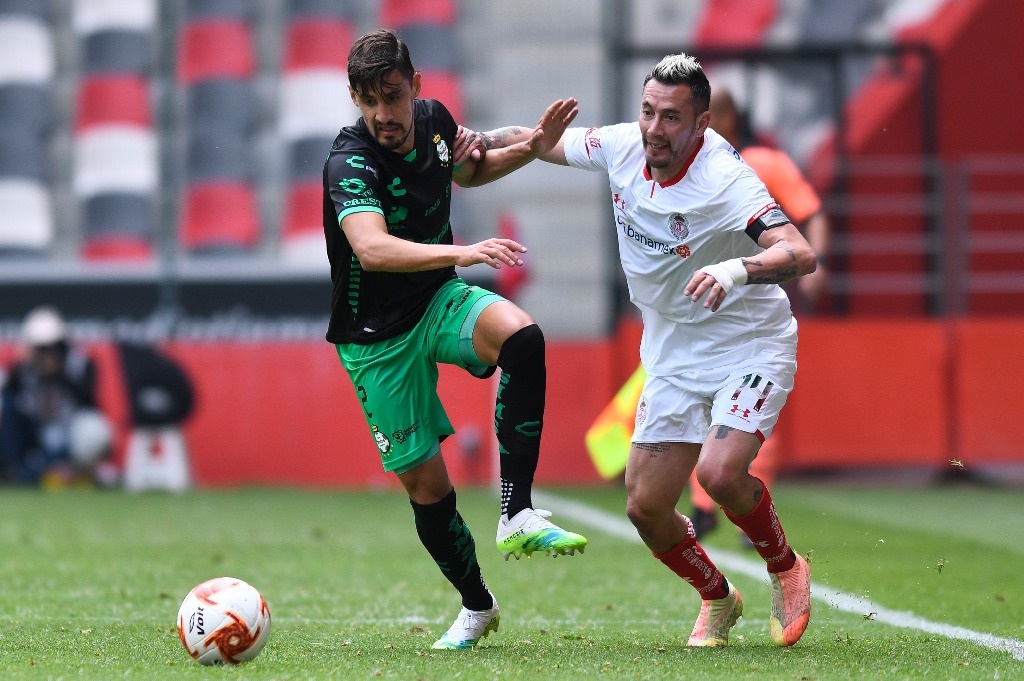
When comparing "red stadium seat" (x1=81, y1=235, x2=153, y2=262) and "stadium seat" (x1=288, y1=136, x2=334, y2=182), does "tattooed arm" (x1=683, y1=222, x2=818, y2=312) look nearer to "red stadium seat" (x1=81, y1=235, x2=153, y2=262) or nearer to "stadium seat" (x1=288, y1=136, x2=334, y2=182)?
"stadium seat" (x1=288, y1=136, x2=334, y2=182)

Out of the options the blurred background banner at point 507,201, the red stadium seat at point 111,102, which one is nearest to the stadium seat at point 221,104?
the blurred background banner at point 507,201

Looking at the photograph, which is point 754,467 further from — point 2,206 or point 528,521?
point 2,206

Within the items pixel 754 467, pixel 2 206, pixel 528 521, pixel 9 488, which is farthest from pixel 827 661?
pixel 2 206

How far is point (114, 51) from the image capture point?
19.2m

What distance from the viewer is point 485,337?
6074 millimetres

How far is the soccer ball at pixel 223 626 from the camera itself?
5.56 m

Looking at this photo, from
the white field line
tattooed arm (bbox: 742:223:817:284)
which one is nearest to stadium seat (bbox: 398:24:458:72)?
the white field line

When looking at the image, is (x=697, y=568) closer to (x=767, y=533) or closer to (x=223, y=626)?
(x=767, y=533)

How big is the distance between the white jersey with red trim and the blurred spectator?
9185 mm

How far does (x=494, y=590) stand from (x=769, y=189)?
8.54ft

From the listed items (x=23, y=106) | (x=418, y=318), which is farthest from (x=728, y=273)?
(x=23, y=106)

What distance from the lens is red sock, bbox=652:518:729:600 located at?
6.44m

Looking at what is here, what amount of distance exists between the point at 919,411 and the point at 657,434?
9177 millimetres

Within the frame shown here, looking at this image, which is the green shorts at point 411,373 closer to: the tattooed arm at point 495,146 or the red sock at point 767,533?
the tattooed arm at point 495,146
